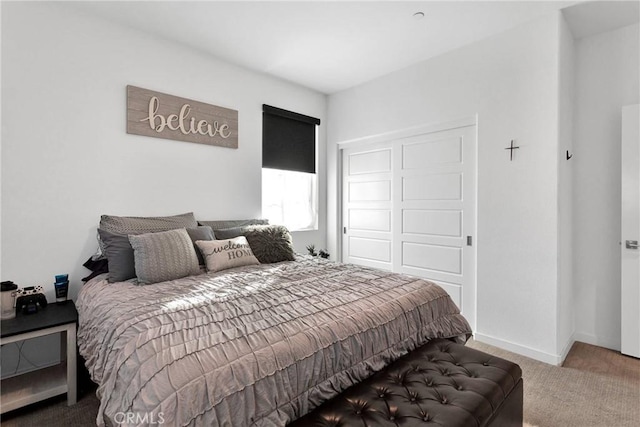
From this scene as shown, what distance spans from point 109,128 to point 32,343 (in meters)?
1.69

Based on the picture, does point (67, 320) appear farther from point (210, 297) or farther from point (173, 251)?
point (210, 297)

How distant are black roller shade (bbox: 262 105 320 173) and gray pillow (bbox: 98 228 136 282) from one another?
179cm

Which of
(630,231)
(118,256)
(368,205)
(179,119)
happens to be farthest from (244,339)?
(630,231)

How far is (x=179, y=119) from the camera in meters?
2.89

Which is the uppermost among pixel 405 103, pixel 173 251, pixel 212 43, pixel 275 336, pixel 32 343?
pixel 212 43

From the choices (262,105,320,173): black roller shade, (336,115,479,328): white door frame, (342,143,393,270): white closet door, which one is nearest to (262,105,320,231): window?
(262,105,320,173): black roller shade

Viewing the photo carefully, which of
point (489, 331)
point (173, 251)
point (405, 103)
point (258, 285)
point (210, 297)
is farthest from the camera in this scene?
point (405, 103)

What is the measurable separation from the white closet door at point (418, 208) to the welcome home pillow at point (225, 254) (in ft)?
5.88

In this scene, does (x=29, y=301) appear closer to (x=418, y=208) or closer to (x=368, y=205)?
(x=368, y=205)

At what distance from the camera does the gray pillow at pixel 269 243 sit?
2664 millimetres

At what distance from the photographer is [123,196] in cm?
258

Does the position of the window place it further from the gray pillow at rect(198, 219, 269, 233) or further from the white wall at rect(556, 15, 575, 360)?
the white wall at rect(556, 15, 575, 360)

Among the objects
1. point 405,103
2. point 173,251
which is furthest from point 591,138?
Answer: point 173,251

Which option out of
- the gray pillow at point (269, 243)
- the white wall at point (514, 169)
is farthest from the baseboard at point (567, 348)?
the gray pillow at point (269, 243)
